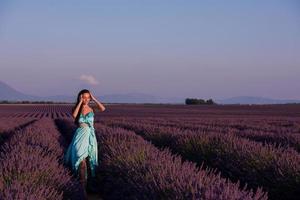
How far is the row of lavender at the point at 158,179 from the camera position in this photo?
466 centimetres

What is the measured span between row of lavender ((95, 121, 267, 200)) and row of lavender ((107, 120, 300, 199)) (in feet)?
3.58

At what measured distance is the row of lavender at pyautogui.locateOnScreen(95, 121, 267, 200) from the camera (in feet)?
15.3

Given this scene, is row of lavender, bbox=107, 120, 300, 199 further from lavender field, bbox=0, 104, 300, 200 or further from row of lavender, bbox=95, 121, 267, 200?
row of lavender, bbox=95, 121, 267, 200

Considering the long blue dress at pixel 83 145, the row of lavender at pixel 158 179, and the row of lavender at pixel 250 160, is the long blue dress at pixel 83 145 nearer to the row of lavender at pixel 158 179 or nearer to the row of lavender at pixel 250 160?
the row of lavender at pixel 158 179

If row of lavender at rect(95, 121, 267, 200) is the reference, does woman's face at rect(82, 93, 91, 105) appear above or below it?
above

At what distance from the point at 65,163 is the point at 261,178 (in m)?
2.82

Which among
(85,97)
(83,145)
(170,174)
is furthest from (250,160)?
(170,174)

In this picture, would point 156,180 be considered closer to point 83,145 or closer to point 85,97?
point 83,145

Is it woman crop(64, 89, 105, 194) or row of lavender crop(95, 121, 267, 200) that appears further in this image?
woman crop(64, 89, 105, 194)

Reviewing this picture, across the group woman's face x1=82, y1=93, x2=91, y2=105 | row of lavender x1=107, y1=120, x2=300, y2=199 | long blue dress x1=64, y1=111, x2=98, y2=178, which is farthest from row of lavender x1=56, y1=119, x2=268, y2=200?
woman's face x1=82, y1=93, x2=91, y2=105

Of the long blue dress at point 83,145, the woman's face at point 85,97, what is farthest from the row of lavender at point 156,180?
the woman's face at point 85,97

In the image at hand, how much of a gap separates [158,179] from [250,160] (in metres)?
3.06

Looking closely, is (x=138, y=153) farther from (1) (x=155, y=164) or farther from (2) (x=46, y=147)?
(2) (x=46, y=147)

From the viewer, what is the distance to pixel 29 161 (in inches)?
282
